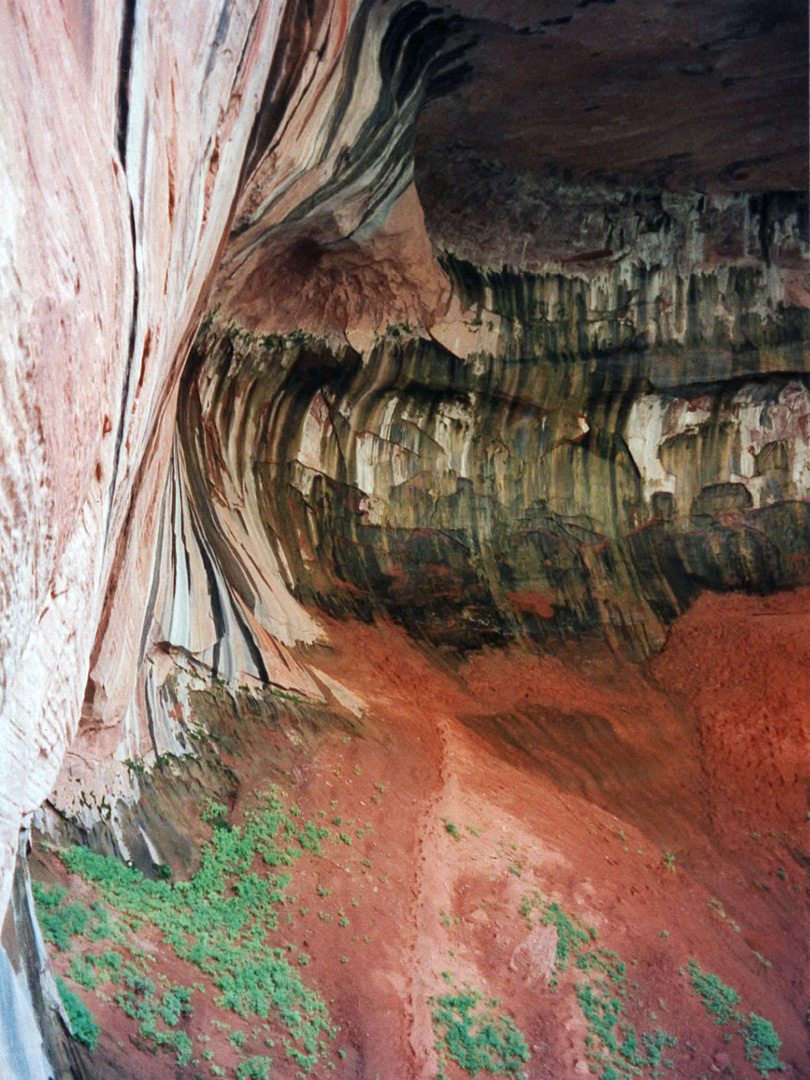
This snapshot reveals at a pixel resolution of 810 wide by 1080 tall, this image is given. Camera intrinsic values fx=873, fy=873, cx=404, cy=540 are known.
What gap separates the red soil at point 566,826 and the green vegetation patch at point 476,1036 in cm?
9

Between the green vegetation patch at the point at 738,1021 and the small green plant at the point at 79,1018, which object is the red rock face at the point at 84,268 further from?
the green vegetation patch at the point at 738,1021

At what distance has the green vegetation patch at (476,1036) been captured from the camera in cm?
511

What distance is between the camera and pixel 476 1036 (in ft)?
17.3

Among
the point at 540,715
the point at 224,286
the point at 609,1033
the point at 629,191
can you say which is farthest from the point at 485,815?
the point at 629,191

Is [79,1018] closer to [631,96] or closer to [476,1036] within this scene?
[476,1036]

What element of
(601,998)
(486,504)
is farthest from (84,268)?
(486,504)

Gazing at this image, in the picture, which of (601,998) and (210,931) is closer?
(210,931)

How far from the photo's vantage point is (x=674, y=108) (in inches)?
243

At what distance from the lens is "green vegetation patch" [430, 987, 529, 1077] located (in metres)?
5.11

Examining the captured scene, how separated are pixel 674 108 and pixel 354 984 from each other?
6206mm

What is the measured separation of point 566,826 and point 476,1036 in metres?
2.09

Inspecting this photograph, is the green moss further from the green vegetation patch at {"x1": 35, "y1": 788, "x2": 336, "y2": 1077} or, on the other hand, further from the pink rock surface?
the pink rock surface

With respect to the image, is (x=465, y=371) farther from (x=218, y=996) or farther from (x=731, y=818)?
(x=218, y=996)

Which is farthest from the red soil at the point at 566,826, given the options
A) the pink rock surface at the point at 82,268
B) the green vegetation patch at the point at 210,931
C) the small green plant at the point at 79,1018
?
the pink rock surface at the point at 82,268
